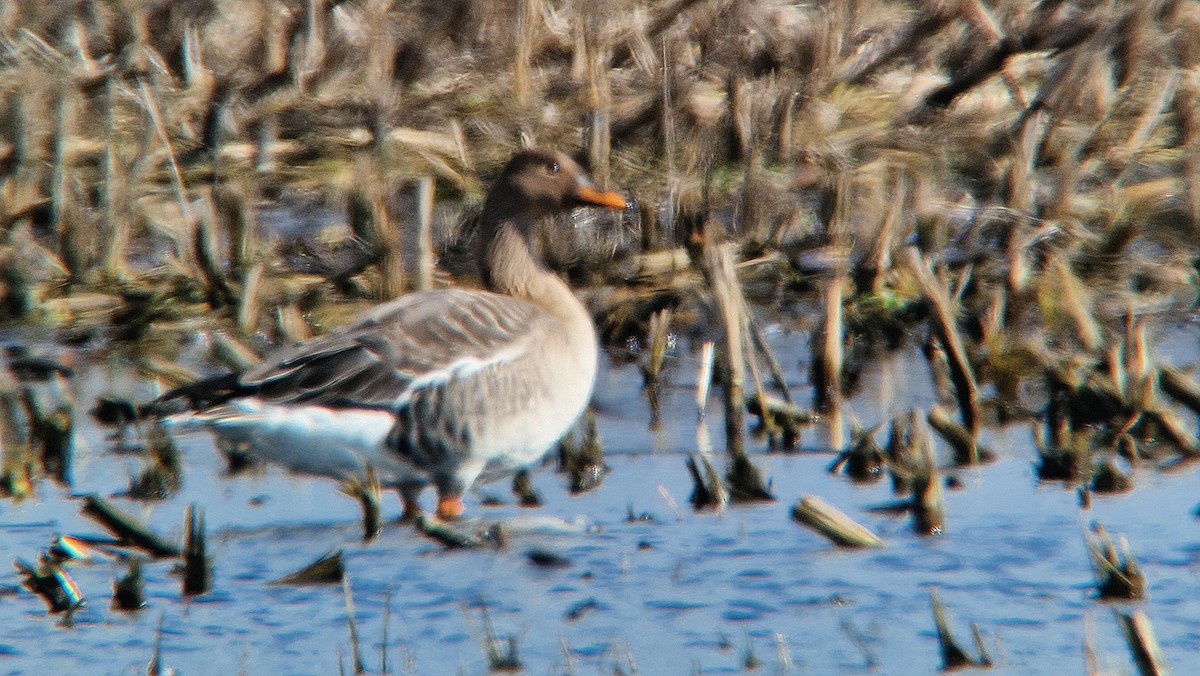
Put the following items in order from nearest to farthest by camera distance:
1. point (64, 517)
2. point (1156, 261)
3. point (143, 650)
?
point (143, 650), point (64, 517), point (1156, 261)

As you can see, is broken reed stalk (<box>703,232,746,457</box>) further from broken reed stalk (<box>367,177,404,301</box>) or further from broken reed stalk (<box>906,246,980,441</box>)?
broken reed stalk (<box>367,177,404,301</box>)

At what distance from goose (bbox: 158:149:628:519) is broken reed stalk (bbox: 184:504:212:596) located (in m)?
0.78

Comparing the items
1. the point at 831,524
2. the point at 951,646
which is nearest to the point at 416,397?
the point at 831,524

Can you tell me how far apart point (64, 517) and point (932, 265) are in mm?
4040

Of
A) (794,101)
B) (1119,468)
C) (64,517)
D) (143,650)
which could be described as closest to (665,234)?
(794,101)

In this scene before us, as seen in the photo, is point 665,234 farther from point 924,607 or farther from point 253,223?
point 924,607

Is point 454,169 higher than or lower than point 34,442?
higher

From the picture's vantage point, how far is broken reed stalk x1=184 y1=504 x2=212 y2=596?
4312 mm

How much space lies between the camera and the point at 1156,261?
7.76 metres

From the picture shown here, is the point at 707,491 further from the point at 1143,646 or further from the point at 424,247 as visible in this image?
the point at 424,247

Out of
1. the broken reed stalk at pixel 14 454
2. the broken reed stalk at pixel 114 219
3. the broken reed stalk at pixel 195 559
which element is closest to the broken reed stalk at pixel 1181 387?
the broken reed stalk at pixel 195 559

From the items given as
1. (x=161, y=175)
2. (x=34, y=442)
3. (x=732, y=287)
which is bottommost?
(x=34, y=442)

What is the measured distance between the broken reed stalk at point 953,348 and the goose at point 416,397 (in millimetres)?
1392

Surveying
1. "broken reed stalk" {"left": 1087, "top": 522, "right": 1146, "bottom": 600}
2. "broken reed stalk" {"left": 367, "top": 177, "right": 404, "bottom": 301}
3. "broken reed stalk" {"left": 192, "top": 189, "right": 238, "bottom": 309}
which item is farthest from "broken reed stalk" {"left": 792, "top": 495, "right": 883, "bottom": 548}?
"broken reed stalk" {"left": 192, "top": 189, "right": 238, "bottom": 309}
